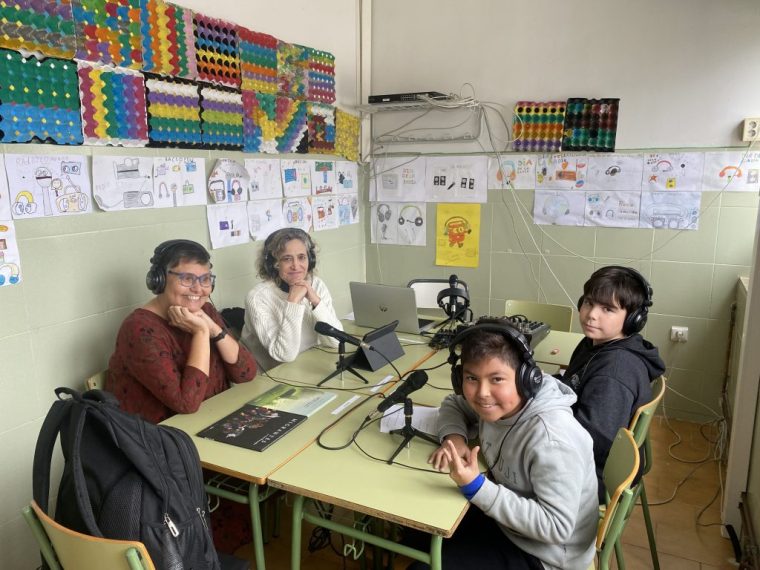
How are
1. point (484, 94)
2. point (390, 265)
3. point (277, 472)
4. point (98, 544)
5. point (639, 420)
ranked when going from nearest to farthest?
point (98, 544)
point (277, 472)
point (639, 420)
point (484, 94)
point (390, 265)

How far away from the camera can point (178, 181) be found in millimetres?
2602

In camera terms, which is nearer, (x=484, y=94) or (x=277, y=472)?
(x=277, y=472)

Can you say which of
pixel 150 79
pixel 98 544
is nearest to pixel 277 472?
pixel 98 544

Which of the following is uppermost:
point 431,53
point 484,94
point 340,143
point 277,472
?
point 431,53

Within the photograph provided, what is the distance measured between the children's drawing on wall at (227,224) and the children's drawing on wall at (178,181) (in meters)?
0.10

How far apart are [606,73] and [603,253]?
1.15 m

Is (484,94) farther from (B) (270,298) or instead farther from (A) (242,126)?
(B) (270,298)

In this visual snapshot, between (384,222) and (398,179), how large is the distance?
35 centimetres

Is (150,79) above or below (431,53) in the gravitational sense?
below

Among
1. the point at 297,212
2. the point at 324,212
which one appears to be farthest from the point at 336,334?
the point at 324,212

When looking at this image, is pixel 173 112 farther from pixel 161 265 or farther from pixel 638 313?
pixel 638 313

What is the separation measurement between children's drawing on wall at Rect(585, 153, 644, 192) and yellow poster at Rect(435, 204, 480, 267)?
0.80 m

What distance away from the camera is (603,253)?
3625 mm

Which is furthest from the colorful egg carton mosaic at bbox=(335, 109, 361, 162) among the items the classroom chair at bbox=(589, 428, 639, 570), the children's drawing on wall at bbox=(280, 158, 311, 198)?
the classroom chair at bbox=(589, 428, 639, 570)
